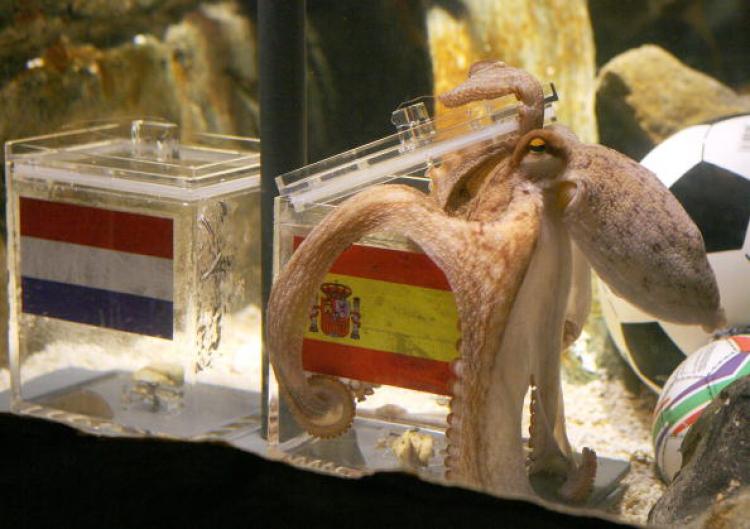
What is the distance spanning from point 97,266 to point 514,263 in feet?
3.77

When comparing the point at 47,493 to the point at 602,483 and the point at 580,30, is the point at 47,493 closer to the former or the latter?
the point at 602,483

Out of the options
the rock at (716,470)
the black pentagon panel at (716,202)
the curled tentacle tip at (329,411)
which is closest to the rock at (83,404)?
the curled tentacle tip at (329,411)

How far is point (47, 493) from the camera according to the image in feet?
2.47

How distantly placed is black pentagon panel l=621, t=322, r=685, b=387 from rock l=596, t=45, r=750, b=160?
0.52 m

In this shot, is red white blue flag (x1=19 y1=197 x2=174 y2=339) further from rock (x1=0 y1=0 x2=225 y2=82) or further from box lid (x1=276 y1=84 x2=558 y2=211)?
rock (x1=0 y1=0 x2=225 y2=82)

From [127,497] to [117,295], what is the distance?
5.32ft

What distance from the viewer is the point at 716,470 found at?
1.54 meters

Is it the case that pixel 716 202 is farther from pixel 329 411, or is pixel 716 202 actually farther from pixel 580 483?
pixel 329 411

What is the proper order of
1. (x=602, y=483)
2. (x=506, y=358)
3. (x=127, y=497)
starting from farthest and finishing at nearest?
(x=602, y=483)
(x=506, y=358)
(x=127, y=497)

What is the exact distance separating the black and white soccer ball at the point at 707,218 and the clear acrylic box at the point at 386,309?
2.18 ft

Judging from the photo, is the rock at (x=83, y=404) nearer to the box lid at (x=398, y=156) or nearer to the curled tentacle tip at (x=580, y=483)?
the box lid at (x=398, y=156)

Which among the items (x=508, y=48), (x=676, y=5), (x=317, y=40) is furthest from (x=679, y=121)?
(x=317, y=40)

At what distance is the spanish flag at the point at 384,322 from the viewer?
183cm

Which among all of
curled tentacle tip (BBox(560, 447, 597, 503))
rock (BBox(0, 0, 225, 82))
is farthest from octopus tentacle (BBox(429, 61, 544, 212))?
rock (BBox(0, 0, 225, 82))
